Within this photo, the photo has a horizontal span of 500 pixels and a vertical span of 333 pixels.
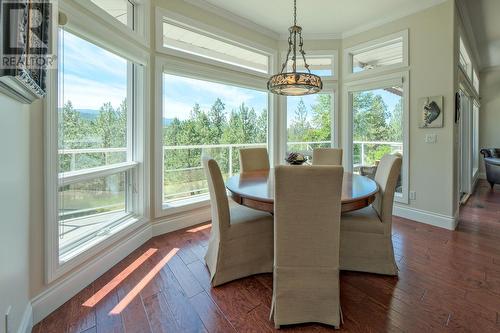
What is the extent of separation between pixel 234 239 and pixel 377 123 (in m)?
3.30

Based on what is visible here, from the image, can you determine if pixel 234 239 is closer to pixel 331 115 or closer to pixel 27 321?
pixel 27 321

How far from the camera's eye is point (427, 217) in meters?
3.44

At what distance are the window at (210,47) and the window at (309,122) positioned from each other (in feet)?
2.82

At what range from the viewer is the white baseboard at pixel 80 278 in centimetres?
166

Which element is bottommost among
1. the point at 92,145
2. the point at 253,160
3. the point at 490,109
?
the point at 253,160

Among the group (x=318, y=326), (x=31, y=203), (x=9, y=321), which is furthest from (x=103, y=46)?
(x=318, y=326)

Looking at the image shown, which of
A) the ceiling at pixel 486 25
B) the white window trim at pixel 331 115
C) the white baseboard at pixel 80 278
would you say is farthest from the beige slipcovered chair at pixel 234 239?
the ceiling at pixel 486 25

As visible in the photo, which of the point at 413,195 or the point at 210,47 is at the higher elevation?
the point at 210,47

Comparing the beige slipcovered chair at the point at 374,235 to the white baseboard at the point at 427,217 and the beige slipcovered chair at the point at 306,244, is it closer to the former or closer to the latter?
the beige slipcovered chair at the point at 306,244

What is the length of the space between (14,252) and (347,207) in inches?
78.3

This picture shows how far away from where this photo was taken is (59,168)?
1863 mm

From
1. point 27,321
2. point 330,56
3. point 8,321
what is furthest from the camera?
point 330,56

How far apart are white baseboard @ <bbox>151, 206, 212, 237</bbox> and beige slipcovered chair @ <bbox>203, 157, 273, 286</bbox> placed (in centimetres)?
110

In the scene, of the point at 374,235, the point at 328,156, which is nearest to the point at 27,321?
the point at 374,235
